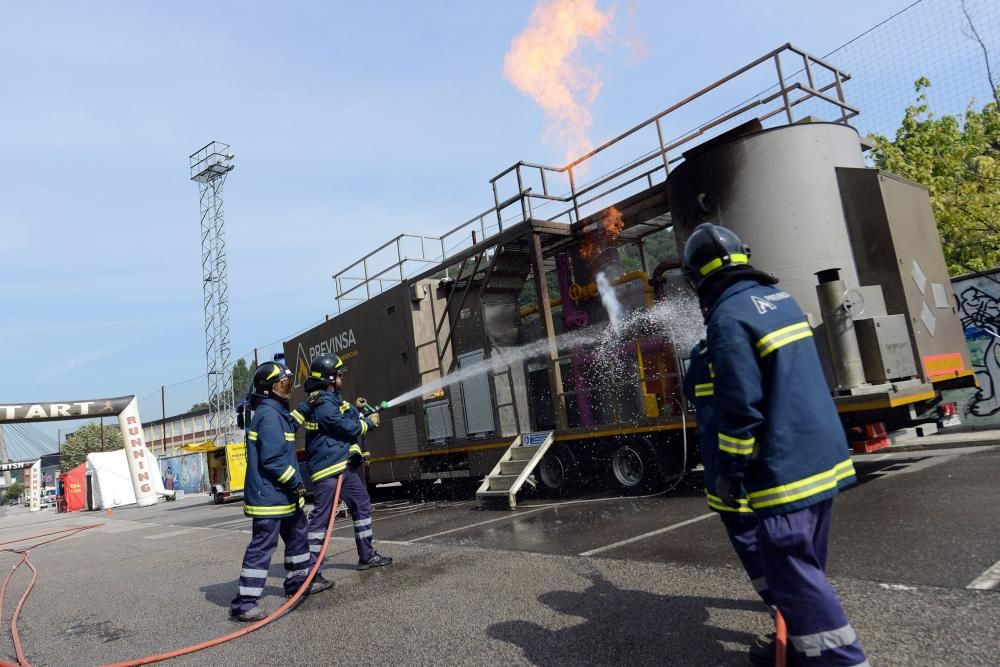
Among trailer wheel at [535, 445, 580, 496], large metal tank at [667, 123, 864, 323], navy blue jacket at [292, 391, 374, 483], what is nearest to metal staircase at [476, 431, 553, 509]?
trailer wheel at [535, 445, 580, 496]

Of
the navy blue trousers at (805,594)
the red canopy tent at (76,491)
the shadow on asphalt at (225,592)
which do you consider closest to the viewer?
the navy blue trousers at (805,594)

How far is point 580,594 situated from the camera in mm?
4168

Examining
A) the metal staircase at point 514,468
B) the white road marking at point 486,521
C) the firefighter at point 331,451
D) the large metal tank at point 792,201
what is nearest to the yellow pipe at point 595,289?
the large metal tank at point 792,201

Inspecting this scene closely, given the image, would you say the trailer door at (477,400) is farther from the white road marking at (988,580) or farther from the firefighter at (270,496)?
the white road marking at (988,580)

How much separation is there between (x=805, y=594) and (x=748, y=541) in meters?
0.69

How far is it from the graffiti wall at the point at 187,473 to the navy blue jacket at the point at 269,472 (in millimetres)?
28263

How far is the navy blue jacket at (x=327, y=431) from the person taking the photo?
570cm

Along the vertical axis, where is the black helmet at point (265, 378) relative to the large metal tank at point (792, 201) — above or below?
below

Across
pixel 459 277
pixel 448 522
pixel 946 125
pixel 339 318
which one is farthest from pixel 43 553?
pixel 946 125

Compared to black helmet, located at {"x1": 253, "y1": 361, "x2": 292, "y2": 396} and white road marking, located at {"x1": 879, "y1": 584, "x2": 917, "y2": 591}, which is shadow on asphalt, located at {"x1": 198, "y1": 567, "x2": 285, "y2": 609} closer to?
black helmet, located at {"x1": 253, "y1": 361, "x2": 292, "y2": 396}

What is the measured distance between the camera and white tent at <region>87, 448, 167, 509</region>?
25.9 m

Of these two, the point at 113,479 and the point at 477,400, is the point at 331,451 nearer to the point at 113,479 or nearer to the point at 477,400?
the point at 477,400

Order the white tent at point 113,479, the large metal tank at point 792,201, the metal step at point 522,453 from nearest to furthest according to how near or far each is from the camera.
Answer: the large metal tank at point 792,201, the metal step at point 522,453, the white tent at point 113,479

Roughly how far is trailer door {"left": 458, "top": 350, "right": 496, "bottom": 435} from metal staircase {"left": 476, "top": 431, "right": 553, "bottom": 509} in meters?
0.79
